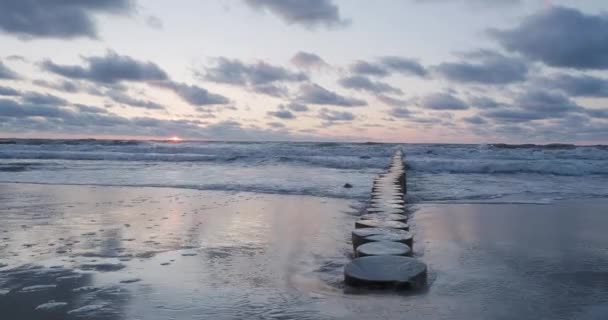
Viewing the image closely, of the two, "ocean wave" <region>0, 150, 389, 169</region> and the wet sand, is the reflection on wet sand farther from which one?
"ocean wave" <region>0, 150, 389, 169</region>

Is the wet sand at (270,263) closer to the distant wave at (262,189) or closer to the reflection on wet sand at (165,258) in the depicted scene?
the reflection on wet sand at (165,258)

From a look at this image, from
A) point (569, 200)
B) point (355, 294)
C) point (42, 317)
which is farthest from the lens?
point (569, 200)

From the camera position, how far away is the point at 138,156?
25781 millimetres

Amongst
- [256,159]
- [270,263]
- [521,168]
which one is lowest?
[270,263]

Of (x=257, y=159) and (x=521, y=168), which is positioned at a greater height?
(x=257, y=159)

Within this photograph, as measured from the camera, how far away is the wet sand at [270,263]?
316cm

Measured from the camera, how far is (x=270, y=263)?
14.3 ft

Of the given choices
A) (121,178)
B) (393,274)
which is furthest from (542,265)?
(121,178)

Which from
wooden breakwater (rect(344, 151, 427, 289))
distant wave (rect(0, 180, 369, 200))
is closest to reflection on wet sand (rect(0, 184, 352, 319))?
wooden breakwater (rect(344, 151, 427, 289))

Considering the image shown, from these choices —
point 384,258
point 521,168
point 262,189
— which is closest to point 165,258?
point 384,258

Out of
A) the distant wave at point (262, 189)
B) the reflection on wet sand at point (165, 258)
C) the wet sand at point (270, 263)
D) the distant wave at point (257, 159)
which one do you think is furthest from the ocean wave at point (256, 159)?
the wet sand at point (270, 263)

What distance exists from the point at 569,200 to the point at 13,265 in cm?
909

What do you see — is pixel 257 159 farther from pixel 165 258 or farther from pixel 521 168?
pixel 165 258

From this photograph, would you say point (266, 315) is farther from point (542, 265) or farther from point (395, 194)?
point (395, 194)
